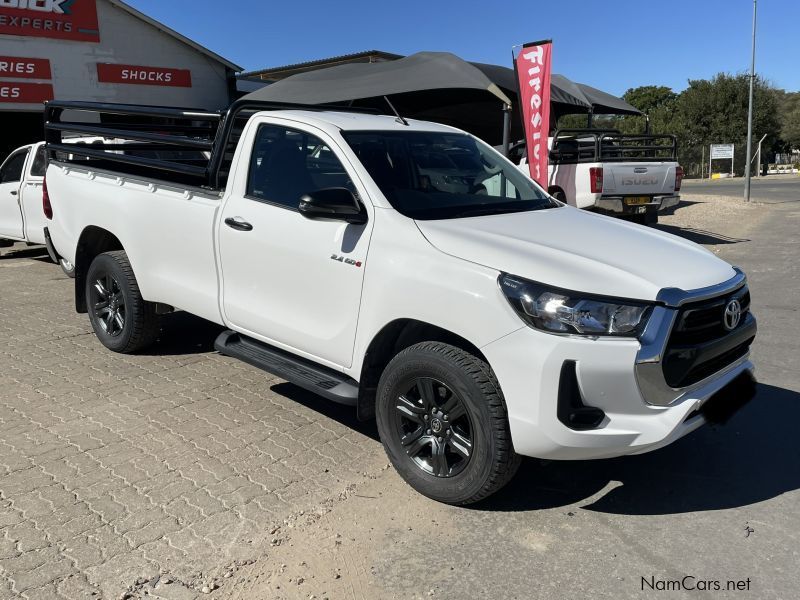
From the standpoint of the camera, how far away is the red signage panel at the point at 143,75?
62.2 ft

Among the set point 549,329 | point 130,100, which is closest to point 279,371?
point 549,329

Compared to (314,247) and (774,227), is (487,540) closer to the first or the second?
(314,247)

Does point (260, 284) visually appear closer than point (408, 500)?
No

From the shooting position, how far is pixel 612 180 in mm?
11289

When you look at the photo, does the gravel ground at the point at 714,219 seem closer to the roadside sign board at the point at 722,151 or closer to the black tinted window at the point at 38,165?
the black tinted window at the point at 38,165

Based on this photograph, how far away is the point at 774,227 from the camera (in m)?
15.4

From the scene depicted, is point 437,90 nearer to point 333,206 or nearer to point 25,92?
point 25,92

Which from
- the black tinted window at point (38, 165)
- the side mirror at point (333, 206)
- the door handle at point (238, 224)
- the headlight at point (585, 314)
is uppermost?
the black tinted window at point (38, 165)

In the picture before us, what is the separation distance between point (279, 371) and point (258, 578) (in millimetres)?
1400

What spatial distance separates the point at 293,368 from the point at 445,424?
115cm

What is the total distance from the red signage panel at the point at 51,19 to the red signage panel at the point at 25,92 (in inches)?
49.1

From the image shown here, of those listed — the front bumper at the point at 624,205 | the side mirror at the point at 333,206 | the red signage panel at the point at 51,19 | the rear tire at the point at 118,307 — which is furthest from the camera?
the red signage panel at the point at 51,19

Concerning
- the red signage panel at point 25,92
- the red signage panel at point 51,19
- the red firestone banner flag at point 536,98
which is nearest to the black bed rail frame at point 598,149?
the red firestone banner flag at point 536,98

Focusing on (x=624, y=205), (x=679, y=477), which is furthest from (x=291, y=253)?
(x=624, y=205)
